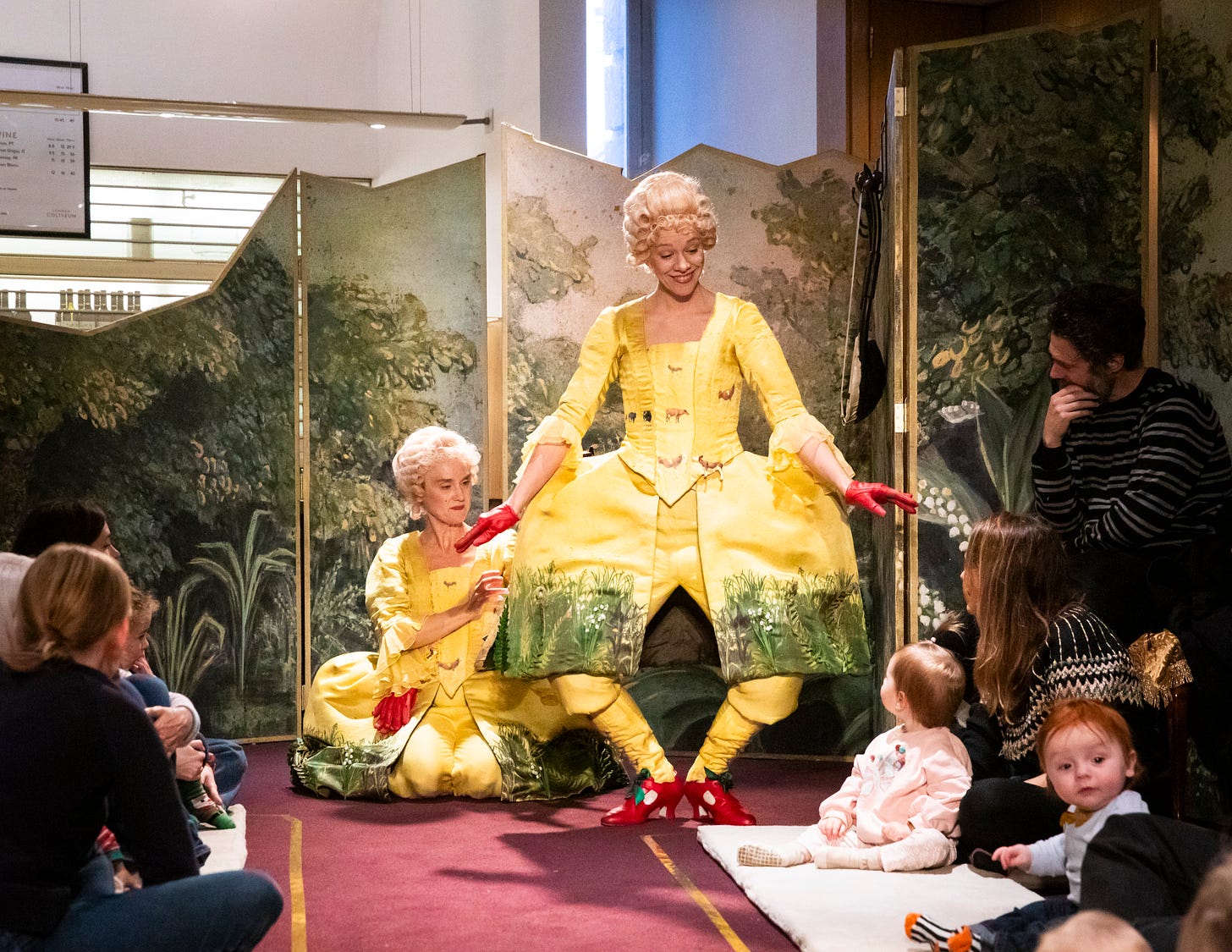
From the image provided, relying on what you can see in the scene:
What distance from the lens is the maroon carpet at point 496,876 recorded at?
318cm

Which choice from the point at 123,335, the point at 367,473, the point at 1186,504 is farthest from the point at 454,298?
the point at 1186,504

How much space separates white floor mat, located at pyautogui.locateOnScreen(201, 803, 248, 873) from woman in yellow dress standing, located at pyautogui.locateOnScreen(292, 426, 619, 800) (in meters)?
0.55

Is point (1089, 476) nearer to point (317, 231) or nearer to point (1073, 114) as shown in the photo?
point (1073, 114)

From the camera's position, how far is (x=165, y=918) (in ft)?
7.47

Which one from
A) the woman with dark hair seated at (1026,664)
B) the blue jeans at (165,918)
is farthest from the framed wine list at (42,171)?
the blue jeans at (165,918)

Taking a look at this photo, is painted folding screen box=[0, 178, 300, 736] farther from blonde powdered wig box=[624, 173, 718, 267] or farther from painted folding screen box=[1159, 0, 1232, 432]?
painted folding screen box=[1159, 0, 1232, 432]

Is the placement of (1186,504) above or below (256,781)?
above

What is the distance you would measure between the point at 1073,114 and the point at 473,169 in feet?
7.63

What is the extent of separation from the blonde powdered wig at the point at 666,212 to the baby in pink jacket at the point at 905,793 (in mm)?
1500

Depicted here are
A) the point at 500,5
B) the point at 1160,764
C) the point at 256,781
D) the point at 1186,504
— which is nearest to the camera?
the point at 1160,764

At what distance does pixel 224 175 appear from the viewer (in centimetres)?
1092

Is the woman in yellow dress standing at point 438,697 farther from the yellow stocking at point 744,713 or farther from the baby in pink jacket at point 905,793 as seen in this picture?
the baby in pink jacket at point 905,793

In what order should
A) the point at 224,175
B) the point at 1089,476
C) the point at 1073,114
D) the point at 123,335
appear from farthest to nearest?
the point at 224,175 < the point at 123,335 < the point at 1073,114 < the point at 1089,476

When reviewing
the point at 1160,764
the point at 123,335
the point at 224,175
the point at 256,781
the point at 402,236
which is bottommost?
the point at 256,781
